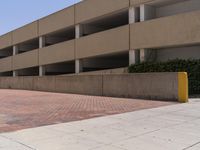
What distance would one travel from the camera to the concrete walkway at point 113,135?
6980 millimetres

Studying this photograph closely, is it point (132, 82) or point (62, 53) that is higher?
point (62, 53)

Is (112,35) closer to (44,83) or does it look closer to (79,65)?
(79,65)

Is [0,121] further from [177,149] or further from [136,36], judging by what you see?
[136,36]

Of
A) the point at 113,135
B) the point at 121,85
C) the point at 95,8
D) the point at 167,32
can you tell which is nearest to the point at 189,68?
the point at 167,32

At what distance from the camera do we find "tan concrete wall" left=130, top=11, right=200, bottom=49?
71.9ft

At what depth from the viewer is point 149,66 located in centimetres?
2420

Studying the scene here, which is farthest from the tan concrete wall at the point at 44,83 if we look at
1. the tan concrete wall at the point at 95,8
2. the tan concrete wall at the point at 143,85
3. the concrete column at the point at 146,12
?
the concrete column at the point at 146,12

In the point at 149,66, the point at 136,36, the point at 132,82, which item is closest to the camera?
the point at 132,82

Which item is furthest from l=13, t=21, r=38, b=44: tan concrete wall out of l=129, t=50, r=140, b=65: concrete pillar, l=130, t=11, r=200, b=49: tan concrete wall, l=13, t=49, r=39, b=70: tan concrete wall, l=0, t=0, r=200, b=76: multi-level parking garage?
l=130, t=11, r=200, b=49: tan concrete wall

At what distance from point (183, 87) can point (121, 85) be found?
4.89 metres

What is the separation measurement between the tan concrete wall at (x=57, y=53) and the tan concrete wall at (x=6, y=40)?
1067cm

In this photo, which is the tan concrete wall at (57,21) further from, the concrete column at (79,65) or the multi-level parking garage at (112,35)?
the concrete column at (79,65)

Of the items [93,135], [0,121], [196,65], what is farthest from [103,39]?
[93,135]

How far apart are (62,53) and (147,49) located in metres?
13.0
